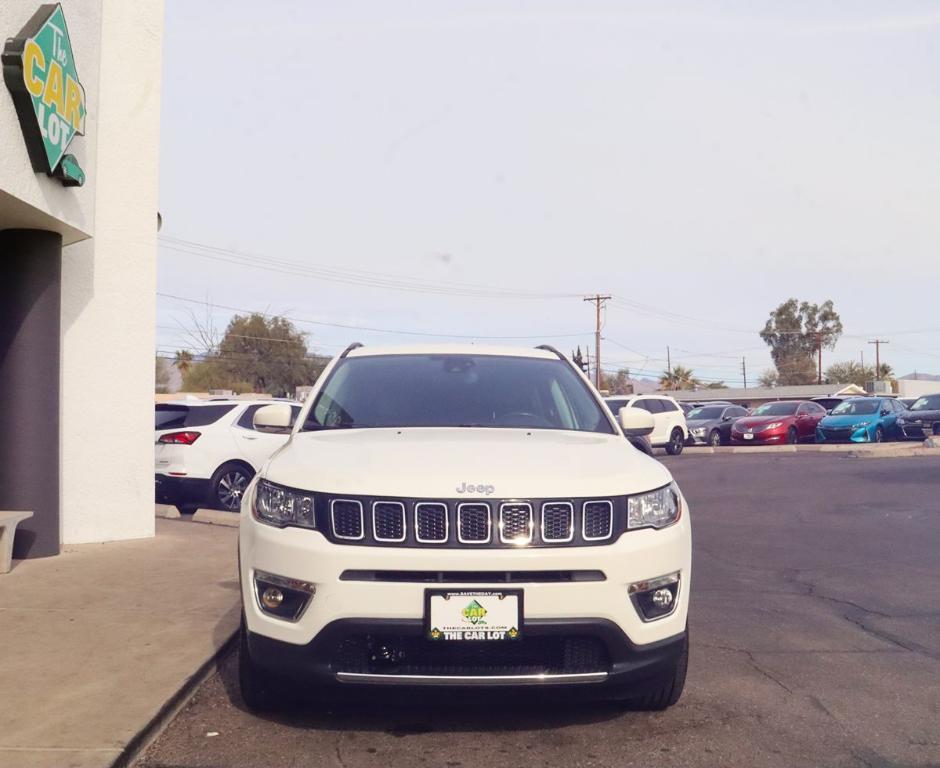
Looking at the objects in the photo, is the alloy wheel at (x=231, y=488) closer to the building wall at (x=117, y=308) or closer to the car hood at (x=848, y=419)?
the building wall at (x=117, y=308)

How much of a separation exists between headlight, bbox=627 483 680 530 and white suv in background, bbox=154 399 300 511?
9002 mm

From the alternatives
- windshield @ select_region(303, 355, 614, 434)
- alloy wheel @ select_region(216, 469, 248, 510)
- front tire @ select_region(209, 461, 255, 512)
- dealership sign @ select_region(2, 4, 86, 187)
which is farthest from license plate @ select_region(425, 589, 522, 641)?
alloy wheel @ select_region(216, 469, 248, 510)

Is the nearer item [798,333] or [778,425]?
[778,425]

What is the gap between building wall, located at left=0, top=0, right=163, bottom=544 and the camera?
9.70 m

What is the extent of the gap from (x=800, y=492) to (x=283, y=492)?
40.9ft

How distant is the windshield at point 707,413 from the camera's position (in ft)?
115

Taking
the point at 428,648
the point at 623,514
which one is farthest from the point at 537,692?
the point at 623,514

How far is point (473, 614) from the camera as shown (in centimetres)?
397

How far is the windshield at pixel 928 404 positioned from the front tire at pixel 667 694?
95.1ft

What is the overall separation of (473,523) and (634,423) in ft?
6.02

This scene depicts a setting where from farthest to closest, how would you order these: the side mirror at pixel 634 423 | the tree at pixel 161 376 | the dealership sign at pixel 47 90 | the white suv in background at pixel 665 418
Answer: the tree at pixel 161 376 → the white suv in background at pixel 665 418 → the dealership sign at pixel 47 90 → the side mirror at pixel 634 423

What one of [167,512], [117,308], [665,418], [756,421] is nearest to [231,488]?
[167,512]

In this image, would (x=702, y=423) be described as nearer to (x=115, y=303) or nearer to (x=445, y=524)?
(x=115, y=303)

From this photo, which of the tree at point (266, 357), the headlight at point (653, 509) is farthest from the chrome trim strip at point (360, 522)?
the tree at point (266, 357)
